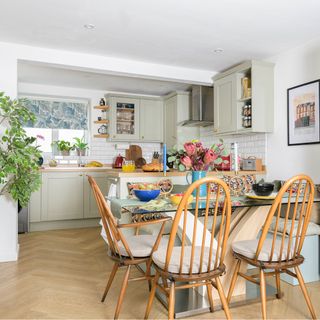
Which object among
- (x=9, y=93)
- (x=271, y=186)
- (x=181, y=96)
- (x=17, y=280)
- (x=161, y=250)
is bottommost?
(x=17, y=280)

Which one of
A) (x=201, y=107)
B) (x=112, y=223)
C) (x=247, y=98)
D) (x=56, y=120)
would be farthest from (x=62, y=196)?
(x=112, y=223)

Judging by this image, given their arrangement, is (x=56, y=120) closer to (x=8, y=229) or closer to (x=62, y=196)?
(x=62, y=196)

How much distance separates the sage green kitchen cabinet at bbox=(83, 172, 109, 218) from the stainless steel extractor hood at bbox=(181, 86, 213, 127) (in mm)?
1602

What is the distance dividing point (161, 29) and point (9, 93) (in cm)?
172

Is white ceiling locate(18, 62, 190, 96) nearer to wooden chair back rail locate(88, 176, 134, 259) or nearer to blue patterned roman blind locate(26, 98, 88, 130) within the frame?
blue patterned roman blind locate(26, 98, 88, 130)

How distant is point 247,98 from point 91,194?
2.62 meters

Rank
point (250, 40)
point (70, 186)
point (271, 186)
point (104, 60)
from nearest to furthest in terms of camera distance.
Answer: point (271, 186), point (250, 40), point (104, 60), point (70, 186)

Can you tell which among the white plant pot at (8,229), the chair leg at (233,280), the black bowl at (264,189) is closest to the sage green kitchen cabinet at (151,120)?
the white plant pot at (8,229)

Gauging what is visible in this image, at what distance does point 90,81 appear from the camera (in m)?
5.03

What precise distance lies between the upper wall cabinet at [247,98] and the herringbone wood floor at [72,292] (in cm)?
195

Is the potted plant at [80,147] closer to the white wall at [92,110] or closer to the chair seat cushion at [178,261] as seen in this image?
the white wall at [92,110]

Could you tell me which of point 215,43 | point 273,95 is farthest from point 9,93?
point 273,95

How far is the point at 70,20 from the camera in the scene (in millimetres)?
2908

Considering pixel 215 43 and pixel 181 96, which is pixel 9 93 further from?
pixel 181 96
